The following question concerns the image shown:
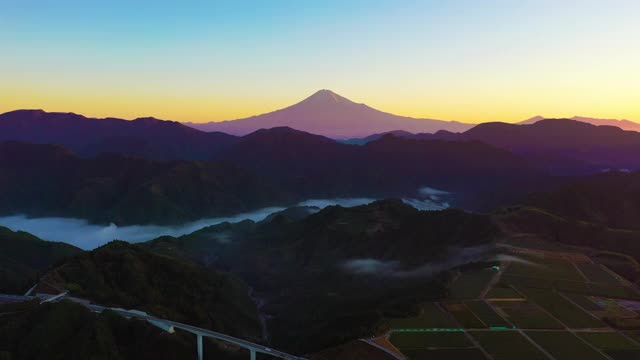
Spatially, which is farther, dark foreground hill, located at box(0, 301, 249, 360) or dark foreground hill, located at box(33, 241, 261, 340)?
dark foreground hill, located at box(33, 241, 261, 340)

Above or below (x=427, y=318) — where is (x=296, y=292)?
below

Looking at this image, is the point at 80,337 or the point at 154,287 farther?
the point at 154,287

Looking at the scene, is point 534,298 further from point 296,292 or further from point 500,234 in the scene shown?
point 296,292

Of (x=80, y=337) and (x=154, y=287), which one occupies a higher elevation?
(x=80, y=337)

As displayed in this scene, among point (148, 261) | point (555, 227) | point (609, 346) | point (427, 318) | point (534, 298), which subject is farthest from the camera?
point (555, 227)

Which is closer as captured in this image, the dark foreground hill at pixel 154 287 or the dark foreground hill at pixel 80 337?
the dark foreground hill at pixel 80 337

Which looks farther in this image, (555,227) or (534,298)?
(555,227)

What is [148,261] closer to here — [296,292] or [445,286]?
[296,292]

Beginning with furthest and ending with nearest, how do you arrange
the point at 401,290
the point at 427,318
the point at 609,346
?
the point at 401,290 → the point at 427,318 → the point at 609,346

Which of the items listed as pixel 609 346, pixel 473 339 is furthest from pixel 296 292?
pixel 609 346
